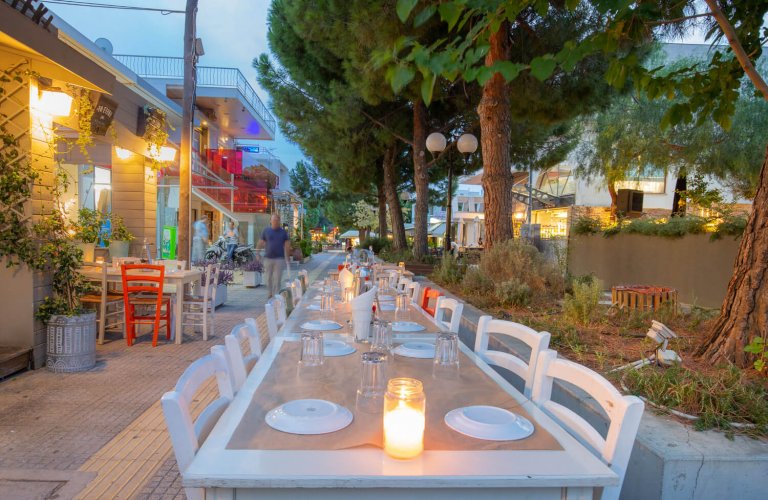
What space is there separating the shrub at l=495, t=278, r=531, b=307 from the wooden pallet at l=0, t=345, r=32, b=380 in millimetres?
4920

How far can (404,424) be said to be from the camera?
1282 millimetres

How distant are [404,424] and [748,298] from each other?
9.22ft

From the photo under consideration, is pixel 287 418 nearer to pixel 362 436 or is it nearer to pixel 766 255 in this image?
pixel 362 436

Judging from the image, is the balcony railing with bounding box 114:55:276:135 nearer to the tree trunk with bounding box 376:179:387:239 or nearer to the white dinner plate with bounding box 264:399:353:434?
the tree trunk with bounding box 376:179:387:239

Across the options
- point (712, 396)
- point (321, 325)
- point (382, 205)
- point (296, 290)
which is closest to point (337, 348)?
point (321, 325)

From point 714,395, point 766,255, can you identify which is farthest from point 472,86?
point 714,395

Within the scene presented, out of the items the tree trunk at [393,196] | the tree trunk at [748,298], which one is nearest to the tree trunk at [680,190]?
the tree trunk at [393,196]

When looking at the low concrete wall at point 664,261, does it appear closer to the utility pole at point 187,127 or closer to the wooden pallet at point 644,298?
the wooden pallet at point 644,298

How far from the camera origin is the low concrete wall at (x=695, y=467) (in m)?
1.82

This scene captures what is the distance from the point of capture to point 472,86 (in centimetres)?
1102

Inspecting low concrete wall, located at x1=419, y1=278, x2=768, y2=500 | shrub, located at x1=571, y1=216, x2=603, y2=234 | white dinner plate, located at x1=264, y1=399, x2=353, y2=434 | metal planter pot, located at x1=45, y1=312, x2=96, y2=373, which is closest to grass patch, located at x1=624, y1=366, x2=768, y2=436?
low concrete wall, located at x1=419, y1=278, x2=768, y2=500

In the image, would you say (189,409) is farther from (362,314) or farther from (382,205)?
(382,205)

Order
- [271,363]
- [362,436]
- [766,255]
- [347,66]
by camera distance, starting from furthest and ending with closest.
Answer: [347,66]
[766,255]
[271,363]
[362,436]

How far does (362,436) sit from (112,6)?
11.0 m
